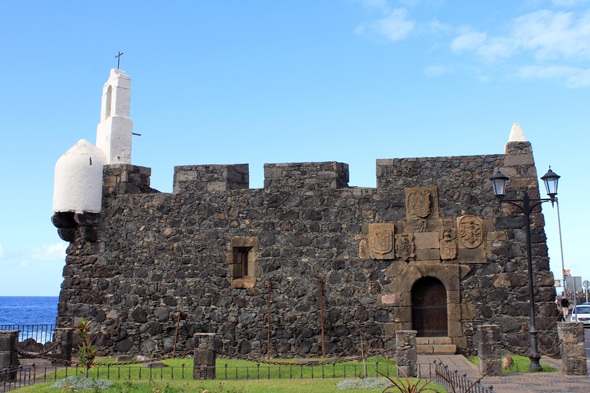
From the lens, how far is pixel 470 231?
35.6 feet

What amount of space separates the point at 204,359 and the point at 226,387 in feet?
3.68

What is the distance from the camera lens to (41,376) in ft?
29.2

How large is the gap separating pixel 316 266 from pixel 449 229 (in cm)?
279

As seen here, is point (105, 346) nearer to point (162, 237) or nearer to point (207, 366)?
point (162, 237)

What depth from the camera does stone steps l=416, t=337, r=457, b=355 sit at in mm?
10477

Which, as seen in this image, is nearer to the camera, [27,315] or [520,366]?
[520,366]

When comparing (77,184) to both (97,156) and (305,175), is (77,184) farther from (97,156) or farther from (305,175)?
(305,175)

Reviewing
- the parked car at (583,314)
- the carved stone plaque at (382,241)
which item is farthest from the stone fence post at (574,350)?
the parked car at (583,314)

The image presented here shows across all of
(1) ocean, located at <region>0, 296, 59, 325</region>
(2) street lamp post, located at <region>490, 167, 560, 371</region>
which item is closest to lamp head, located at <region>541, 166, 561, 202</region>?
(2) street lamp post, located at <region>490, 167, 560, 371</region>

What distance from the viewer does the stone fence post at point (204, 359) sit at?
855 centimetres

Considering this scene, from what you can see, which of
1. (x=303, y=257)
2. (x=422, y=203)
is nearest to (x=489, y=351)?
(x=422, y=203)

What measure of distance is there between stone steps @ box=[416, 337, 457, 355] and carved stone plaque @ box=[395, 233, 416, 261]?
1631 mm

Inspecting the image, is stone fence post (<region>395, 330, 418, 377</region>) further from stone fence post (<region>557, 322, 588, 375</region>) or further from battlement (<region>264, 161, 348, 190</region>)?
battlement (<region>264, 161, 348, 190</region>)

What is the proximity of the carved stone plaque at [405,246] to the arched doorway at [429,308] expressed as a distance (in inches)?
21.9
